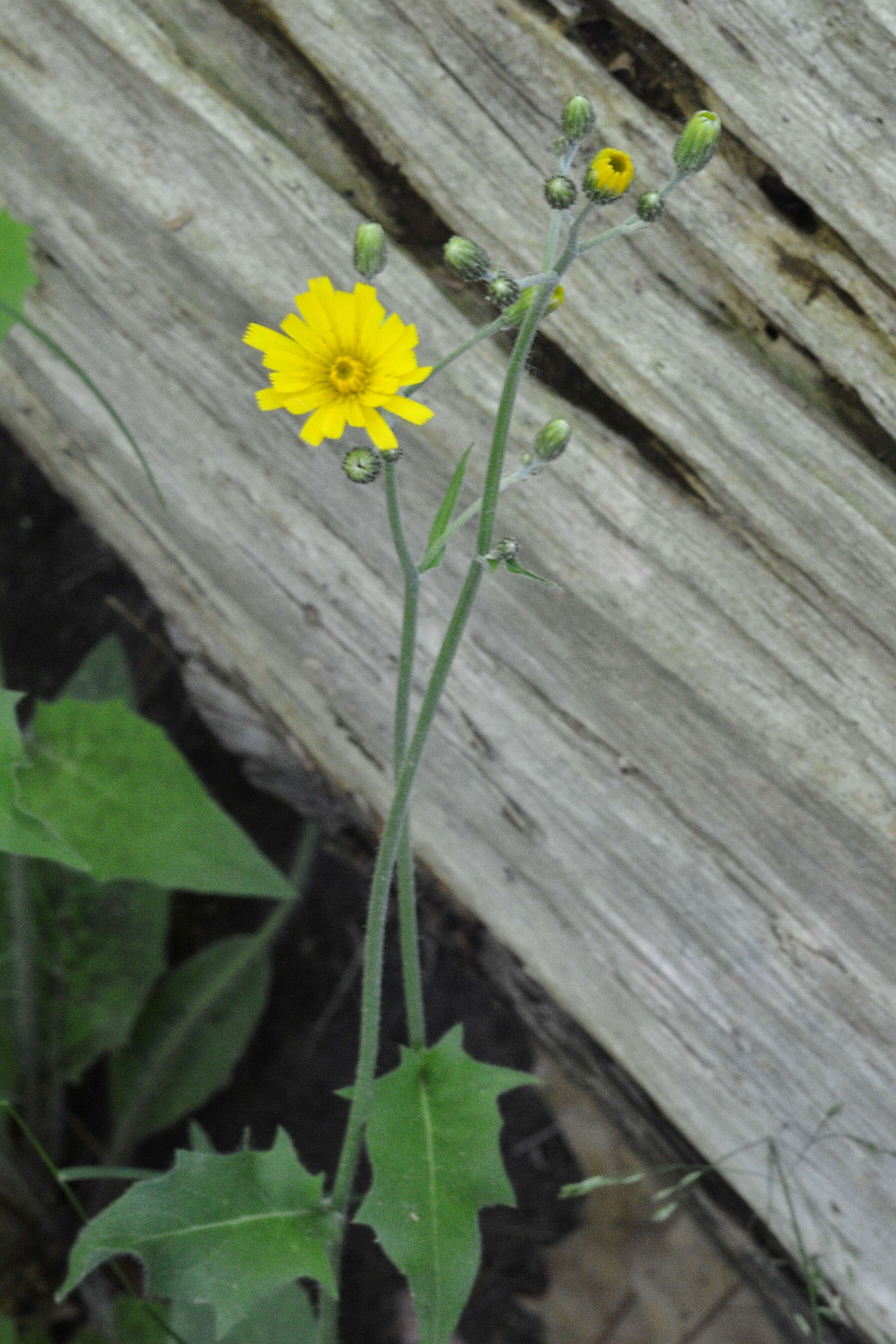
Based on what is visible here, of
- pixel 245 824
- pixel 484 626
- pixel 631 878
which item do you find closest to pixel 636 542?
pixel 484 626

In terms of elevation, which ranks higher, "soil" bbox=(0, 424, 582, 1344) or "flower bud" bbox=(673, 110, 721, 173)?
"flower bud" bbox=(673, 110, 721, 173)

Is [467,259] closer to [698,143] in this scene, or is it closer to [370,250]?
[370,250]

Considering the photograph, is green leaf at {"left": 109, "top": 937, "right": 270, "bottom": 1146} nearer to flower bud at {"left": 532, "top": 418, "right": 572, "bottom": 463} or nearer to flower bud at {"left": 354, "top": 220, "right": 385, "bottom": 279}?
flower bud at {"left": 532, "top": 418, "right": 572, "bottom": 463}

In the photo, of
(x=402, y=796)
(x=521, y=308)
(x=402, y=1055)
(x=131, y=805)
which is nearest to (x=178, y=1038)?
(x=131, y=805)

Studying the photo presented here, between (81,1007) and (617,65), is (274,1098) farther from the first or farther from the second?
(617,65)

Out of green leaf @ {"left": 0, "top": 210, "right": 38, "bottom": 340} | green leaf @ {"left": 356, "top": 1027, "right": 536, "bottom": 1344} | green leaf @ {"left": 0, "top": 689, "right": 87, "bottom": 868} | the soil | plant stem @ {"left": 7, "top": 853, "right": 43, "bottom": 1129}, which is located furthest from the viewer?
the soil

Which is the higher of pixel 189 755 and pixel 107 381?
pixel 107 381

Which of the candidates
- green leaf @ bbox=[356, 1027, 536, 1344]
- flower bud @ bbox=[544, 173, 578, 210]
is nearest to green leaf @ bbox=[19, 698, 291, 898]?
green leaf @ bbox=[356, 1027, 536, 1344]
